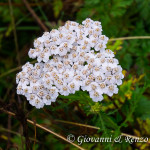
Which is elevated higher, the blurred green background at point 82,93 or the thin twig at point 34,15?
the thin twig at point 34,15

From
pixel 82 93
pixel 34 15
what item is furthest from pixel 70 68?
pixel 34 15

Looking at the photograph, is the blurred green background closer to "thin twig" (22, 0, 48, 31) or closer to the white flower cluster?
"thin twig" (22, 0, 48, 31)

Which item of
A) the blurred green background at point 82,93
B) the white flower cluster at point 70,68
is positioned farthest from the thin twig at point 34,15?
the white flower cluster at point 70,68

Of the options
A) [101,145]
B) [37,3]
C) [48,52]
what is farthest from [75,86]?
[37,3]

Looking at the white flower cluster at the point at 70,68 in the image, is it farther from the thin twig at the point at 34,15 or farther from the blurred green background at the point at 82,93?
the thin twig at the point at 34,15

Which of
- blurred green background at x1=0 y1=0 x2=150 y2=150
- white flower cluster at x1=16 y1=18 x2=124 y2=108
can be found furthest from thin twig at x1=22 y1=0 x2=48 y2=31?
white flower cluster at x1=16 y1=18 x2=124 y2=108

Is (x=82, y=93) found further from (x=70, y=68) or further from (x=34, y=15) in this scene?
(x=34, y=15)
